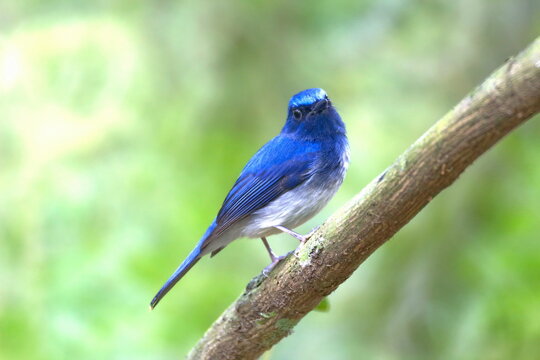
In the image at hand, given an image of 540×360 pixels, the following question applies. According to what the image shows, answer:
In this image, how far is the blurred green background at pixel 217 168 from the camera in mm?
4230

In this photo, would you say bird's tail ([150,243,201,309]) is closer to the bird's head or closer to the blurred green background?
the blurred green background

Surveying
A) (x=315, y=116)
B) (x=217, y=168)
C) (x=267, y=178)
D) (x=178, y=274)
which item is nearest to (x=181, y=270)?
(x=178, y=274)

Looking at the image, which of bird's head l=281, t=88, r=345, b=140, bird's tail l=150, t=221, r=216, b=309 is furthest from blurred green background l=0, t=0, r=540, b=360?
bird's head l=281, t=88, r=345, b=140

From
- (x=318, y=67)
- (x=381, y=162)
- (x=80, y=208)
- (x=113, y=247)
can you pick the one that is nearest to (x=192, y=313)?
(x=113, y=247)

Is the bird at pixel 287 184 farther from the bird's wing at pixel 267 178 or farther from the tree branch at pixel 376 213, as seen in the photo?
the tree branch at pixel 376 213

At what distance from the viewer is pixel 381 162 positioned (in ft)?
17.0

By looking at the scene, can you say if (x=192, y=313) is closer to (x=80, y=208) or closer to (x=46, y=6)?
(x=80, y=208)

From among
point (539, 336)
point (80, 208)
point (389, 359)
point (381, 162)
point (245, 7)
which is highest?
point (245, 7)

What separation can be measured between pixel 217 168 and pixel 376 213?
2.61 metres

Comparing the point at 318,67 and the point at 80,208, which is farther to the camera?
the point at 318,67

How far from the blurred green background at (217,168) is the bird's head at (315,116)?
1018mm

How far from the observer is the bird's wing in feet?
12.5

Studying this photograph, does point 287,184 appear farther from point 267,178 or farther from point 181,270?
point 181,270

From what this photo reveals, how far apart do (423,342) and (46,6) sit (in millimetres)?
3689
